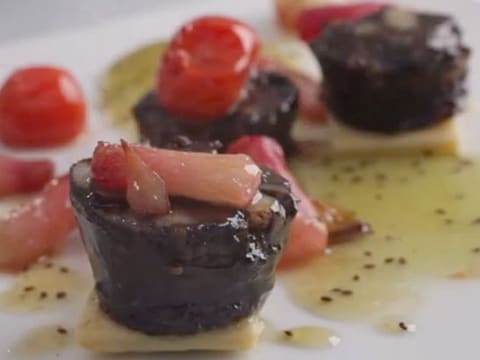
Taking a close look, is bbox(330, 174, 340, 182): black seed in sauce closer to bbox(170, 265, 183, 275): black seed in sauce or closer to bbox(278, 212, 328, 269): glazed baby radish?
bbox(278, 212, 328, 269): glazed baby radish

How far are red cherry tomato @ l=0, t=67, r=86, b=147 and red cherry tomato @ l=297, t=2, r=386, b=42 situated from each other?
→ 942mm

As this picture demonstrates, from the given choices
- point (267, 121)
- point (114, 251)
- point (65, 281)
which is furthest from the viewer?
point (267, 121)

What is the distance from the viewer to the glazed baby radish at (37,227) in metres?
3.29

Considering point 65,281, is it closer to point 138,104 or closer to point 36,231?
point 36,231

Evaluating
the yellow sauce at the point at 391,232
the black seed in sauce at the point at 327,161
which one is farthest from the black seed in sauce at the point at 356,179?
the black seed in sauce at the point at 327,161

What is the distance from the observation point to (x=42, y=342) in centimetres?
292

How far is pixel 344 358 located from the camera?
2820mm

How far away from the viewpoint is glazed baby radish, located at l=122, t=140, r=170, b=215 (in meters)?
2.68

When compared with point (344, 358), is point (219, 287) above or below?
above

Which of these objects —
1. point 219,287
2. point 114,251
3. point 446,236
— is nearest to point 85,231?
point 114,251

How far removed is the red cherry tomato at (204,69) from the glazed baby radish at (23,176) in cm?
41

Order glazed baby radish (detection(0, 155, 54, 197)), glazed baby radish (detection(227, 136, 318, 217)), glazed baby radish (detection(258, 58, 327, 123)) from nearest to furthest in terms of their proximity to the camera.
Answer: glazed baby radish (detection(227, 136, 318, 217)) < glazed baby radish (detection(0, 155, 54, 197)) < glazed baby radish (detection(258, 58, 327, 123))

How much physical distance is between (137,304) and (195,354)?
0.19 metres

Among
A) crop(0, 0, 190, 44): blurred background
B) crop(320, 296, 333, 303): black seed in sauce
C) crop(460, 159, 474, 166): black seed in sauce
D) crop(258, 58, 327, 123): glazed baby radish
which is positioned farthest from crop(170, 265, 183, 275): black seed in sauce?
crop(0, 0, 190, 44): blurred background
